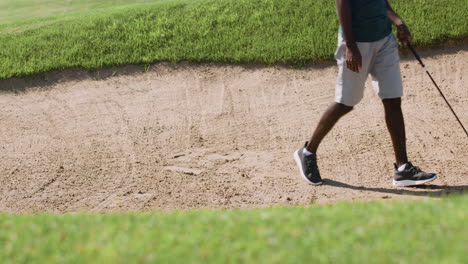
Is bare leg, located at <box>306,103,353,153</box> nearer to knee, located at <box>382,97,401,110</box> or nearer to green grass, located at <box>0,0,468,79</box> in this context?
knee, located at <box>382,97,401,110</box>

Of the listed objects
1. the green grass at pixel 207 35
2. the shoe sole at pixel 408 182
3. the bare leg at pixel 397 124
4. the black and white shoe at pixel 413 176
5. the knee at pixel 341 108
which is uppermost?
the green grass at pixel 207 35

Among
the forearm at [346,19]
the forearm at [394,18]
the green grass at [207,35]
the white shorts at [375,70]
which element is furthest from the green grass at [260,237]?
the green grass at [207,35]

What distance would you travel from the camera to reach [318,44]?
836cm

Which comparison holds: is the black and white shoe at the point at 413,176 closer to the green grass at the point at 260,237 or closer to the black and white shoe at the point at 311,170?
the black and white shoe at the point at 311,170

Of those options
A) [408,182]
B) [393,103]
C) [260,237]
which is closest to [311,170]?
[408,182]

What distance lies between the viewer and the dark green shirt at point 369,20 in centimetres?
519

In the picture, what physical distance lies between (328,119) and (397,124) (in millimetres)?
608

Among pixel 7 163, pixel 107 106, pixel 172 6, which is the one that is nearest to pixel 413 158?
pixel 107 106

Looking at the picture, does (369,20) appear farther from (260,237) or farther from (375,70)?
(260,237)

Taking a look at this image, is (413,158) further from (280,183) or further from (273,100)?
(273,100)

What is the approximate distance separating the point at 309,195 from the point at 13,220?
266 centimetres

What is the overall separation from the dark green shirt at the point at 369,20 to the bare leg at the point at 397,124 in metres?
0.62

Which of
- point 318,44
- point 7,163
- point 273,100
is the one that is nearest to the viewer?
point 7,163

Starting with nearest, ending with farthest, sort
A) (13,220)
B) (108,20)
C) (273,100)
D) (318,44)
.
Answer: (13,220) < (273,100) < (318,44) < (108,20)
